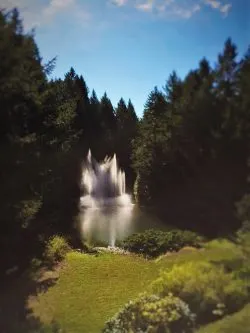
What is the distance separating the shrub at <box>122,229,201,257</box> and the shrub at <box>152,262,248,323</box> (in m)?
0.37

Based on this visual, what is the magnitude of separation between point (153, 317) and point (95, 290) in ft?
4.64

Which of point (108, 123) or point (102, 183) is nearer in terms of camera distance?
point (108, 123)

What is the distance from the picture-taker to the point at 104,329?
754cm

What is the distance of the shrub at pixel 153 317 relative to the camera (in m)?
6.96

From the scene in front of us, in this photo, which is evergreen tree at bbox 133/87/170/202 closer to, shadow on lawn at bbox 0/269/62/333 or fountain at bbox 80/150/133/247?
fountain at bbox 80/150/133/247

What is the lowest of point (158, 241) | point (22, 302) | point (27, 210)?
point (22, 302)

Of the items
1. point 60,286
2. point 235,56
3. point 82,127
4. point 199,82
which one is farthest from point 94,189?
point 235,56

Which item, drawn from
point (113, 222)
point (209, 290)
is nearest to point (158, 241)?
point (113, 222)

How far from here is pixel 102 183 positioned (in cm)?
777

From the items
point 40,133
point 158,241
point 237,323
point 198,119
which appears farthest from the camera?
point 40,133

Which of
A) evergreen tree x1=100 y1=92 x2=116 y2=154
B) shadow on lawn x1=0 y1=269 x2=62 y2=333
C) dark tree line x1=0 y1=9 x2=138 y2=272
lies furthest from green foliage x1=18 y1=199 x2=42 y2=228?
evergreen tree x1=100 y1=92 x2=116 y2=154

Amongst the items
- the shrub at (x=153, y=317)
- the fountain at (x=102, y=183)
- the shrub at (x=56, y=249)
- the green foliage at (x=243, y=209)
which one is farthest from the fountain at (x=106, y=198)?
the green foliage at (x=243, y=209)

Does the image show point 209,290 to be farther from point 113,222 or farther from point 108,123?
point 108,123

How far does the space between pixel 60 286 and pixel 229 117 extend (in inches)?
181
